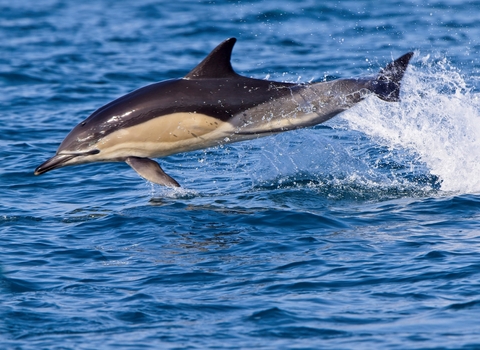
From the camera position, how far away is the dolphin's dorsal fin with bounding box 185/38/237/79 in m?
11.4

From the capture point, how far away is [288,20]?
2734cm

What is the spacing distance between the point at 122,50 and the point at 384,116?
11.8 meters

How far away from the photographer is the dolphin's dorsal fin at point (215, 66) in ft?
37.4

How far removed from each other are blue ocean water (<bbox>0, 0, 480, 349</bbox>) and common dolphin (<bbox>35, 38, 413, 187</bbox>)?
2.76 ft

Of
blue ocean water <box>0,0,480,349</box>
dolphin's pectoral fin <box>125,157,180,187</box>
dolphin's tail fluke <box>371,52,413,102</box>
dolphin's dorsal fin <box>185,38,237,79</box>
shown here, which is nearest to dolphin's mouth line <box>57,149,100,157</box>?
dolphin's pectoral fin <box>125,157,180,187</box>

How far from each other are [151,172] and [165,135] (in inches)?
20.8

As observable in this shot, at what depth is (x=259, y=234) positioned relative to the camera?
10.8 meters

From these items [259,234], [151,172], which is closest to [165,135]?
[151,172]

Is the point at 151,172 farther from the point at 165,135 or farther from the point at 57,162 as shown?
the point at 57,162

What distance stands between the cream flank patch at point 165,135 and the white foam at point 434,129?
2966 mm

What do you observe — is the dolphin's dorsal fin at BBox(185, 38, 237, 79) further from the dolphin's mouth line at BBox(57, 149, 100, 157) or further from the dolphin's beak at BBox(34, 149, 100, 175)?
the dolphin's beak at BBox(34, 149, 100, 175)

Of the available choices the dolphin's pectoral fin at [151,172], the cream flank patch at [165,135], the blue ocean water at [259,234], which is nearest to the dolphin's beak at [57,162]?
the cream flank patch at [165,135]

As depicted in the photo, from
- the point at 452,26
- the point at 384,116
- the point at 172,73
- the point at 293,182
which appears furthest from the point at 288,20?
the point at 293,182

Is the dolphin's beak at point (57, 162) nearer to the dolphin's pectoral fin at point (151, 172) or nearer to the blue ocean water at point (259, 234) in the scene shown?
the blue ocean water at point (259, 234)
